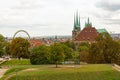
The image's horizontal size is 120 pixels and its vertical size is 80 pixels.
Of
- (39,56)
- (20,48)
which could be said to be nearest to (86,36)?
(20,48)

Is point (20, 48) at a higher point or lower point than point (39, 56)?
higher

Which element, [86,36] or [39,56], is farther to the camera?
[86,36]

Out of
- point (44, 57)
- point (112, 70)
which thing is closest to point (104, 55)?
point (44, 57)

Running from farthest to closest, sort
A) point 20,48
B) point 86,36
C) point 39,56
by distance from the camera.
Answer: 1. point 86,36
2. point 20,48
3. point 39,56

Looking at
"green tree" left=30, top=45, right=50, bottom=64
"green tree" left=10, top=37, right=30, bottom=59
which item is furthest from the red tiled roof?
"green tree" left=30, top=45, right=50, bottom=64

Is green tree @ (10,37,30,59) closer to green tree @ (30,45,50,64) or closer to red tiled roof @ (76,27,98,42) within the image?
green tree @ (30,45,50,64)

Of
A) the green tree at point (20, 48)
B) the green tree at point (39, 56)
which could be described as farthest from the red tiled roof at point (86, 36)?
the green tree at point (39, 56)

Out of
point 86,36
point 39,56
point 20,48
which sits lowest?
point 39,56

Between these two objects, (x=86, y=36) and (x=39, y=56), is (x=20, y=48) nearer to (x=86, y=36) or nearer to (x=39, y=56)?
(x=39, y=56)

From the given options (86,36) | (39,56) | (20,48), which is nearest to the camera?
(39,56)

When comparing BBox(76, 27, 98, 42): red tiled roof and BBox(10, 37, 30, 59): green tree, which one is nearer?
BBox(10, 37, 30, 59): green tree

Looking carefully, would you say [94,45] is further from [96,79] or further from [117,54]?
[96,79]

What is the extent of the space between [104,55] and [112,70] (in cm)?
2276

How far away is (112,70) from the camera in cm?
5003
